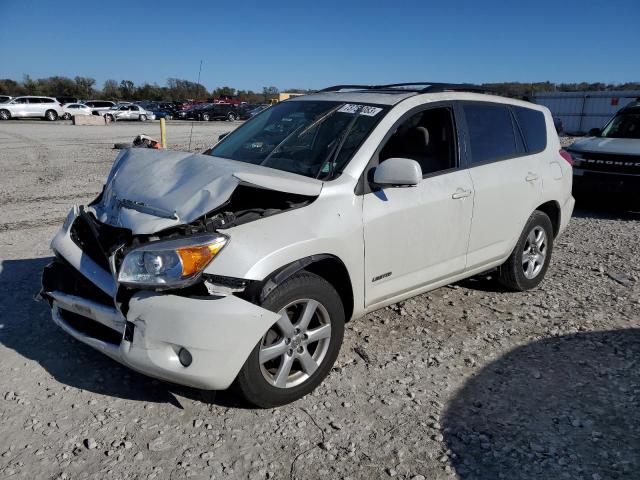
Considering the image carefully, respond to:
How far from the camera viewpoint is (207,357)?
9.21ft

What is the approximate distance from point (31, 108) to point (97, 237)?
128ft

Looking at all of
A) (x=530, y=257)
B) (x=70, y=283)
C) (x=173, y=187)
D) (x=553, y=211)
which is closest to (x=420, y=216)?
(x=173, y=187)

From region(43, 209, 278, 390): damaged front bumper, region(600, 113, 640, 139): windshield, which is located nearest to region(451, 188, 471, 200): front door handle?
region(43, 209, 278, 390): damaged front bumper

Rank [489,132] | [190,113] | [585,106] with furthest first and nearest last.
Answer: [190,113], [585,106], [489,132]

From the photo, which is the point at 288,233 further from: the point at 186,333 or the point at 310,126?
the point at 310,126

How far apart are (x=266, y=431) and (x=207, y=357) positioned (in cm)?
57

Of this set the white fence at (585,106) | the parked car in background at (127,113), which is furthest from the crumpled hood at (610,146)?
the parked car in background at (127,113)

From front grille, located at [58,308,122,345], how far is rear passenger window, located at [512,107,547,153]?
383 cm

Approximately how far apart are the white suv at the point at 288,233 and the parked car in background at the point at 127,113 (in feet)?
127

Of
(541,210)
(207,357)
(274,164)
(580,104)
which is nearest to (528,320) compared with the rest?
(541,210)

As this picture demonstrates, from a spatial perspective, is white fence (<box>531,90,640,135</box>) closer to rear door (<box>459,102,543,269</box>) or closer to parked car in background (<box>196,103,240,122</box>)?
parked car in background (<box>196,103,240,122</box>)

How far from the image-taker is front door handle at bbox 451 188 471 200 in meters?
4.05

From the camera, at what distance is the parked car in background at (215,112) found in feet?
136

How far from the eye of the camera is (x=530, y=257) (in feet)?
16.9
